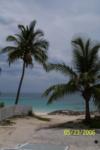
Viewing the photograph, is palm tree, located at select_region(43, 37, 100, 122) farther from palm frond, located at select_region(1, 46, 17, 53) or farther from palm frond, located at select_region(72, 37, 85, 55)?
palm frond, located at select_region(1, 46, 17, 53)

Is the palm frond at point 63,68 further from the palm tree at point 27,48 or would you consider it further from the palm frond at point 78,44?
the palm tree at point 27,48

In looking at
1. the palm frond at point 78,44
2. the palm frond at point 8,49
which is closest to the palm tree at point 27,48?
the palm frond at point 8,49

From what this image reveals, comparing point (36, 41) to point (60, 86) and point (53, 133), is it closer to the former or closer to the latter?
point (60, 86)

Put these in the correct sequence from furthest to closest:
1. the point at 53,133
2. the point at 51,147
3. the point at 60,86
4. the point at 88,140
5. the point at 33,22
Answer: the point at 33,22 → the point at 60,86 → the point at 53,133 → the point at 88,140 → the point at 51,147

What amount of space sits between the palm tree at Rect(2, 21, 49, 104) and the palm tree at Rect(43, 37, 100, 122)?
36.1ft

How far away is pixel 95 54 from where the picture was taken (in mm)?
23156

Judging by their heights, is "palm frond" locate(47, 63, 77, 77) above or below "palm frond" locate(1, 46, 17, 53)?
below

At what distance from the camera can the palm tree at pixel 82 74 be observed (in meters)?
22.2

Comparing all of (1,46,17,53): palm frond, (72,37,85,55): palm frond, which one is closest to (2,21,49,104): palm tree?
(1,46,17,53): palm frond

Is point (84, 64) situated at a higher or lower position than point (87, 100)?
higher

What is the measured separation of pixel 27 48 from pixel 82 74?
41.5ft

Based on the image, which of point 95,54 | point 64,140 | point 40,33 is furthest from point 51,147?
point 40,33

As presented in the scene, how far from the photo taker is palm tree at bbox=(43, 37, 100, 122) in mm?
22250

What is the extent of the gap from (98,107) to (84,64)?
2.76 meters
